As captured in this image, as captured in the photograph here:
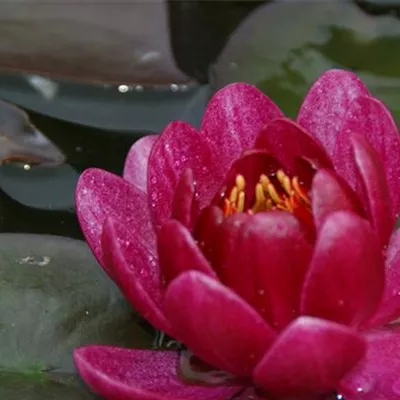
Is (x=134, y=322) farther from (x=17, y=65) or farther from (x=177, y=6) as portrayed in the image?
(x=177, y=6)

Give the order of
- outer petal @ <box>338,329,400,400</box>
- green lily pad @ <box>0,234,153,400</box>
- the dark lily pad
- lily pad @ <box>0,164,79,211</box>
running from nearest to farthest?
1. outer petal @ <box>338,329,400,400</box>
2. green lily pad @ <box>0,234,153,400</box>
3. lily pad @ <box>0,164,79,211</box>
4. the dark lily pad

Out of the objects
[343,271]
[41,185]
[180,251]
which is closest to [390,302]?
[343,271]

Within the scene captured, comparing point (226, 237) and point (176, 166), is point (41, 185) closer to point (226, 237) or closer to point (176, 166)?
point (176, 166)

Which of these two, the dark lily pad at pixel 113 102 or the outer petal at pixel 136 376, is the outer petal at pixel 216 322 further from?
the dark lily pad at pixel 113 102

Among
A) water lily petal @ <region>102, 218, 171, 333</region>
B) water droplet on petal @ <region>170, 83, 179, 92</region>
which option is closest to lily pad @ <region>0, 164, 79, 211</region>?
water droplet on petal @ <region>170, 83, 179, 92</region>

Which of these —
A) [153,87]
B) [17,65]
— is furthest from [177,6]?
[17,65]

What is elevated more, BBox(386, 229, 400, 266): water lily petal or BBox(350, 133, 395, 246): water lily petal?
BBox(350, 133, 395, 246): water lily petal

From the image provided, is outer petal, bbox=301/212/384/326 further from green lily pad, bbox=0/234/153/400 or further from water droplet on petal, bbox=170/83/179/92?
water droplet on petal, bbox=170/83/179/92
